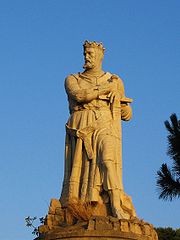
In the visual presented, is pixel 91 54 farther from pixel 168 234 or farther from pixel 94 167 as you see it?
pixel 168 234

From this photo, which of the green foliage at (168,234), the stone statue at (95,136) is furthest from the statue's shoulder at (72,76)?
the green foliage at (168,234)

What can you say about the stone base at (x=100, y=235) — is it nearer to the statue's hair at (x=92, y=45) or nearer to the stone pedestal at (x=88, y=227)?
the stone pedestal at (x=88, y=227)

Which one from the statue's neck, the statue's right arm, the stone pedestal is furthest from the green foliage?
the stone pedestal

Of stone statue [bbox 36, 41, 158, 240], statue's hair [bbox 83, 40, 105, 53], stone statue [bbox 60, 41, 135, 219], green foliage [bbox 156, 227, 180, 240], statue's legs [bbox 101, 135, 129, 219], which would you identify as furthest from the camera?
green foliage [bbox 156, 227, 180, 240]

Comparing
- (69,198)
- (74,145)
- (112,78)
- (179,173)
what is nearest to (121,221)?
(69,198)

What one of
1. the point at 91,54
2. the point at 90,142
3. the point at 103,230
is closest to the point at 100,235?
the point at 103,230

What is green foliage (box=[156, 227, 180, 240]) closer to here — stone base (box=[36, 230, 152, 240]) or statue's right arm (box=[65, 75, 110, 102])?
statue's right arm (box=[65, 75, 110, 102])

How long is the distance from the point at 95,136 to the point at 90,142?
0.20 m

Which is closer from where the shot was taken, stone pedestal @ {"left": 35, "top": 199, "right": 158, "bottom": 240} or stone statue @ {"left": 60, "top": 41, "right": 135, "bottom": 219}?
stone pedestal @ {"left": 35, "top": 199, "right": 158, "bottom": 240}

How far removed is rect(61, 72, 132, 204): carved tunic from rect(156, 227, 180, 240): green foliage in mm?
22341

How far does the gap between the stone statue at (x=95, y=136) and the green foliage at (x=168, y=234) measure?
22.1 meters

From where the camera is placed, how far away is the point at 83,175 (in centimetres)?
1515

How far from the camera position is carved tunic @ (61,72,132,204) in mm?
14844

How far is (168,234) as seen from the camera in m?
37.8
